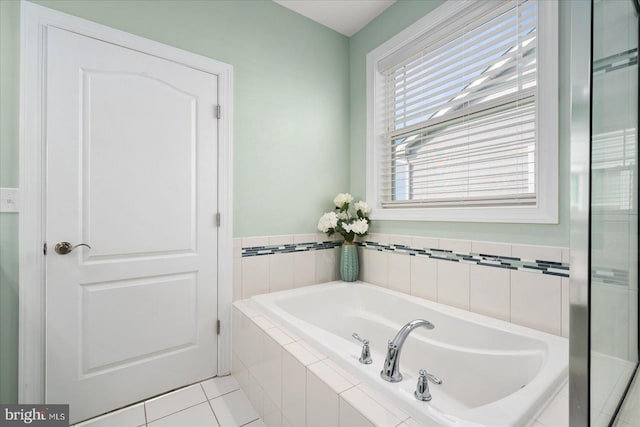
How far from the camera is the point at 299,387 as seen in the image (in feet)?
3.79

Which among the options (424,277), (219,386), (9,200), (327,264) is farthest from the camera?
(327,264)

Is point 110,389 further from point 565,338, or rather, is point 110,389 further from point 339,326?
point 565,338

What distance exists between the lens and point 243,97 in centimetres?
199

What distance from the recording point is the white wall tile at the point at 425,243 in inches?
72.8

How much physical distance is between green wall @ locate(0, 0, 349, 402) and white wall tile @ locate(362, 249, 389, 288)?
531 millimetres

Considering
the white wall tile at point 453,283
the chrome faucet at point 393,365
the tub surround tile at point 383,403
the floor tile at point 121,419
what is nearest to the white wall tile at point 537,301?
the white wall tile at point 453,283

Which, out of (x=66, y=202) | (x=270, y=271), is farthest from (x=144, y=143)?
(x=270, y=271)

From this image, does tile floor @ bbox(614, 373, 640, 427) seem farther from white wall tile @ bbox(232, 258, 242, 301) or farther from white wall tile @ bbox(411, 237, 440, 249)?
white wall tile @ bbox(232, 258, 242, 301)

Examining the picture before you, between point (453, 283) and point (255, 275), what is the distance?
1271 millimetres

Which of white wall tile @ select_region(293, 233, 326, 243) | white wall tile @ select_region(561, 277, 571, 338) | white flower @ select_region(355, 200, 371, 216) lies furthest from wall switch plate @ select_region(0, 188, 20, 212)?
white wall tile @ select_region(561, 277, 571, 338)

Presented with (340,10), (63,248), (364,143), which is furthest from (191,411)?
(340,10)

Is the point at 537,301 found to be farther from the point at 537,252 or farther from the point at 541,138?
the point at 541,138

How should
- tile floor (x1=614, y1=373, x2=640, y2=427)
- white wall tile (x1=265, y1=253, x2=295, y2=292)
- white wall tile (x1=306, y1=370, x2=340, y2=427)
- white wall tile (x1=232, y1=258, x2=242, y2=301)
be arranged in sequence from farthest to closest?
white wall tile (x1=265, y1=253, x2=295, y2=292)
white wall tile (x1=232, y1=258, x2=242, y2=301)
white wall tile (x1=306, y1=370, x2=340, y2=427)
tile floor (x1=614, y1=373, x2=640, y2=427)

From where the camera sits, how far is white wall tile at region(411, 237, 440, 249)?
185cm
